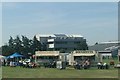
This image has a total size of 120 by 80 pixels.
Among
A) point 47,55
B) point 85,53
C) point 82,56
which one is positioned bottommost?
point 82,56

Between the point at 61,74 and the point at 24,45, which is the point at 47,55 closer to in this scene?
the point at 61,74

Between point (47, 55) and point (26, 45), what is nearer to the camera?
point (47, 55)

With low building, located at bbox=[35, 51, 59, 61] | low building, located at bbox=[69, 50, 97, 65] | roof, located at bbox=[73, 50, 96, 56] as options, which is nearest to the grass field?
low building, located at bbox=[69, 50, 97, 65]

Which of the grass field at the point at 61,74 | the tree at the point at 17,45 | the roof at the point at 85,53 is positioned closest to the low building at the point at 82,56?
the roof at the point at 85,53

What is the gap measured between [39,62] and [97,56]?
30.6ft

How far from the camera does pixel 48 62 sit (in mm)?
47031

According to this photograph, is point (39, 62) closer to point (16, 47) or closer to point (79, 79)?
point (79, 79)

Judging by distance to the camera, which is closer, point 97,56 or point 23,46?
point 97,56

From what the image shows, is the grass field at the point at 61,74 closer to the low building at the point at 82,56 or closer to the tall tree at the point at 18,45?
the low building at the point at 82,56

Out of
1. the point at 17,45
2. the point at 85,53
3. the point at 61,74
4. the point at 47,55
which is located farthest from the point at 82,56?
the point at 17,45

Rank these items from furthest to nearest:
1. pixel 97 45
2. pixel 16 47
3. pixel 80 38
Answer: pixel 97 45 → pixel 80 38 → pixel 16 47

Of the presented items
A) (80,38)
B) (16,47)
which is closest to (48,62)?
(16,47)

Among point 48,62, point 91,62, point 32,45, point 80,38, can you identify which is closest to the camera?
point 91,62

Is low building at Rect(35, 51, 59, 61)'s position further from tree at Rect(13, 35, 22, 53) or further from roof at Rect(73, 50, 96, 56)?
tree at Rect(13, 35, 22, 53)
